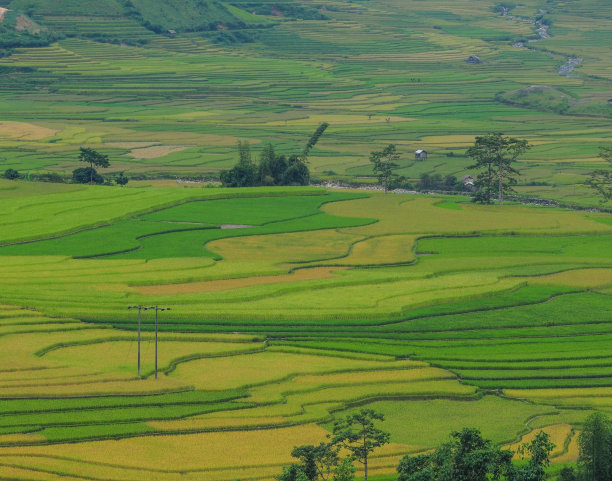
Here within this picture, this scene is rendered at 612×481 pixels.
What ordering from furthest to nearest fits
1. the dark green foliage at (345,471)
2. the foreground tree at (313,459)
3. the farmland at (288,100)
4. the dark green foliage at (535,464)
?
the farmland at (288,100), the foreground tree at (313,459), the dark green foliage at (345,471), the dark green foliage at (535,464)

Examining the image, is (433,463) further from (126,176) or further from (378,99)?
(378,99)

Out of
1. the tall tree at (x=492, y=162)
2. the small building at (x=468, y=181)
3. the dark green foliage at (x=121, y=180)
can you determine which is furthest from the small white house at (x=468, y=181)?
the dark green foliage at (x=121, y=180)

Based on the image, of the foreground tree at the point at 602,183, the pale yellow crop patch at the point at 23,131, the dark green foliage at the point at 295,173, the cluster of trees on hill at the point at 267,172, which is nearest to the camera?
the foreground tree at the point at 602,183

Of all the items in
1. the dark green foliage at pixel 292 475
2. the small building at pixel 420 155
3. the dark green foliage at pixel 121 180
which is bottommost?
the dark green foliage at pixel 121 180

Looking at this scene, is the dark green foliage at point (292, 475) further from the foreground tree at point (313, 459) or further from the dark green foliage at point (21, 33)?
the dark green foliage at point (21, 33)

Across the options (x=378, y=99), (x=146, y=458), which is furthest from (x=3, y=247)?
(x=378, y=99)

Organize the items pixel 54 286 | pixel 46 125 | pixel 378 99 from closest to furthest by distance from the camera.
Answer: pixel 54 286, pixel 46 125, pixel 378 99

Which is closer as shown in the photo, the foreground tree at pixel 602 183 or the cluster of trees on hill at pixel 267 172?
the foreground tree at pixel 602 183
